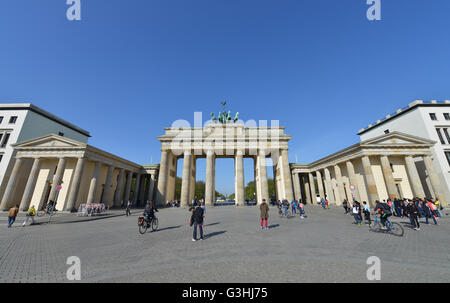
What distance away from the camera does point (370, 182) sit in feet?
72.8

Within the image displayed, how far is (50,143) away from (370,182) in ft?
151

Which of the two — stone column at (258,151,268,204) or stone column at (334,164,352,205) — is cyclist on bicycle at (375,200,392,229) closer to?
stone column at (258,151,268,204)

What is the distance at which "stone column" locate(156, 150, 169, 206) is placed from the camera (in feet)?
95.1

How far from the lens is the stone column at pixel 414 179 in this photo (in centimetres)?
2185

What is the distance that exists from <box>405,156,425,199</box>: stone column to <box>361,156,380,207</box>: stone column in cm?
476

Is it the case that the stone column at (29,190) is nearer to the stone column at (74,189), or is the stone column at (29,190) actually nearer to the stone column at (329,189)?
the stone column at (74,189)

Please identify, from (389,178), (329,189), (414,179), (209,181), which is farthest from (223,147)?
(414,179)

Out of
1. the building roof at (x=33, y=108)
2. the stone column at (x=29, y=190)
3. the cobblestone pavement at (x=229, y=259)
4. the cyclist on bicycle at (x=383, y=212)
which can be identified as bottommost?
the cobblestone pavement at (x=229, y=259)

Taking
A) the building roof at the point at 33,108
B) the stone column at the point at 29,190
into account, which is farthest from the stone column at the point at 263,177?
the building roof at the point at 33,108

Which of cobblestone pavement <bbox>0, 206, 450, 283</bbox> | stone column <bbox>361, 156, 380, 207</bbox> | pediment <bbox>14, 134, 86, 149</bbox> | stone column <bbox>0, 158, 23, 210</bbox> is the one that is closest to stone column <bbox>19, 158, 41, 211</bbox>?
pediment <bbox>14, 134, 86, 149</bbox>

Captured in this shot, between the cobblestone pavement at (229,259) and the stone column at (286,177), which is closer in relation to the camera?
the cobblestone pavement at (229,259)

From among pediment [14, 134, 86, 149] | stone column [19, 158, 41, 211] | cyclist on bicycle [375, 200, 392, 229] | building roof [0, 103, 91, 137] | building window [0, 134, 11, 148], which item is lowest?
cyclist on bicycle [375, 200, 392, 229]
